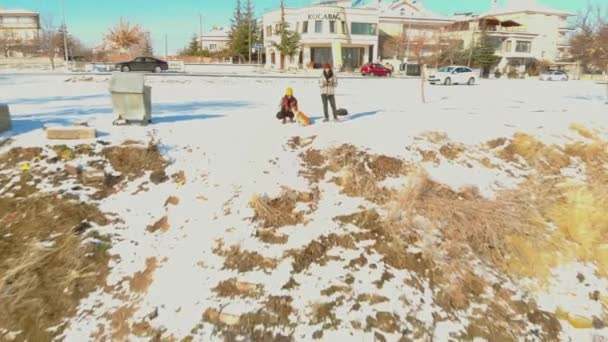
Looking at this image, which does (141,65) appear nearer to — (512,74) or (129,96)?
(129,96)

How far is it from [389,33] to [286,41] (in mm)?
17929

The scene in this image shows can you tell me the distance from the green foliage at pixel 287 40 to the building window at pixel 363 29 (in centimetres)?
752

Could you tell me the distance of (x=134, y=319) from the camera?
401 cm

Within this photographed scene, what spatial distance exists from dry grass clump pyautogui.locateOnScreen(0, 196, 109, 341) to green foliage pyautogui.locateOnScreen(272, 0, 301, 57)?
142 ft

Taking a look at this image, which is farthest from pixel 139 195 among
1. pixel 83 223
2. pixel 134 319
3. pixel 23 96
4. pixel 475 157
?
pixel 23 96

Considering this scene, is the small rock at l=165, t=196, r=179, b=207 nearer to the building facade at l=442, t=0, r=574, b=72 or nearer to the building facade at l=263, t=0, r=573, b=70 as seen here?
the building facade at l=263, t=0, r=573, b=70

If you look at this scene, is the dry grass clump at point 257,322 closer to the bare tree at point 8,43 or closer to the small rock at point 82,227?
the small rock at point 82,227

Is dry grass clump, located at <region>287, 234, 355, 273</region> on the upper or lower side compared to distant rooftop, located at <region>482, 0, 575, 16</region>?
lower

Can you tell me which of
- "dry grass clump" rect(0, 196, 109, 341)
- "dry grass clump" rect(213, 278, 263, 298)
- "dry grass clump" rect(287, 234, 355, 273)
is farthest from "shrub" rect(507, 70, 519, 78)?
"dry grass clump" rect(0, 196, 109, 341)

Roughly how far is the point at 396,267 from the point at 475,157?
3.61 meters

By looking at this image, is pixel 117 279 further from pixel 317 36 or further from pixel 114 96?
pixel 317 36

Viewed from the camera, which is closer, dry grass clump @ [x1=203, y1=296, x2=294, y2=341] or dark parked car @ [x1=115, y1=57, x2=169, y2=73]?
dry grass clump @ [x1=203, y1=296, x2=294, y2=341]

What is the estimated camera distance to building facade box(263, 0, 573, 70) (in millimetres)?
48125

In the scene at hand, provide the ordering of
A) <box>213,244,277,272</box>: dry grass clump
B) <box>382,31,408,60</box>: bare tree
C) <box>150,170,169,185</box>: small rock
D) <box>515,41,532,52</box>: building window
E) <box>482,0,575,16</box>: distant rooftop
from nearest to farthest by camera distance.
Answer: <box>213,244,277,272</box>: dry grass clump
<box>150,170,169,185</box>: small rock
<box>382,31,408,60</box>: bare tree
<box>515,41,532,52</box>: building window
<box>482,0,575,16</box>: distant rooftop
